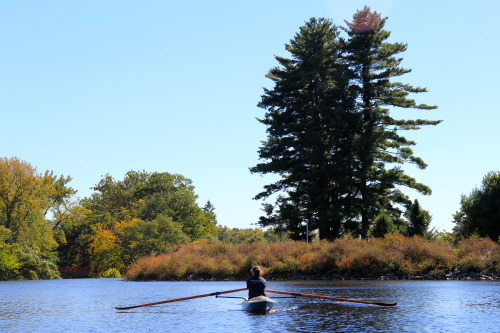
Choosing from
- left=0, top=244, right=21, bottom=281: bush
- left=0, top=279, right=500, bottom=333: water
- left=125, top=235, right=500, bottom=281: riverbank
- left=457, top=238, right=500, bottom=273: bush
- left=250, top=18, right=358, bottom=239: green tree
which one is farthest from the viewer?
left=0, top=244, right=21, bottom=281: bush

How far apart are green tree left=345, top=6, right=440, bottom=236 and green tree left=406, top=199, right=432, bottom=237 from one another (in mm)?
4753

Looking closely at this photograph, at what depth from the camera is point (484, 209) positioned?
183 ft

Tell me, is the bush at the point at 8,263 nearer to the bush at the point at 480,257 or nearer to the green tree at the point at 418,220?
the green tree at the point at 418,220

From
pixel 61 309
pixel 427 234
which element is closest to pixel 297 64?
pixel 427 234

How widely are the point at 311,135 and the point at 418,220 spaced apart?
15.2 m

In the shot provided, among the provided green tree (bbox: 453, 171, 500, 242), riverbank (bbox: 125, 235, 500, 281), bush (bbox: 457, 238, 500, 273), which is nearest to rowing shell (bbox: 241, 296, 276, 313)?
riverbank (bbox: 125, 235, 500, 281)

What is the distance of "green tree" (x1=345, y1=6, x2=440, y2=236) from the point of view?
190 ft

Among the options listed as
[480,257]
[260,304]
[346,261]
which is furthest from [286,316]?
[480,257]

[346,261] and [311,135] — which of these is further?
[311,135]

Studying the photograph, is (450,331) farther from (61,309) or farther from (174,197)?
(174,197)

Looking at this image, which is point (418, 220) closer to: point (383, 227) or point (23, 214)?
point (383, 227)

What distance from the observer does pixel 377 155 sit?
189 ft

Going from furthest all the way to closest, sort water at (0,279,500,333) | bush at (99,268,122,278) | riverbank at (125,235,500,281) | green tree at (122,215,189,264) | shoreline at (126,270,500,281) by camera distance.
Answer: bush at (99,268,122,278) → green tree at (122,215,189,264) → riverbank at (125,235,500,281) → shoreline at (126,270,500,281) → water at (0,279,500,333)

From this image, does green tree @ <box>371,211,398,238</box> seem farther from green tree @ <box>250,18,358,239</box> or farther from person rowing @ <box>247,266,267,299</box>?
person rowing @ <box>247,266,267,299</box>
